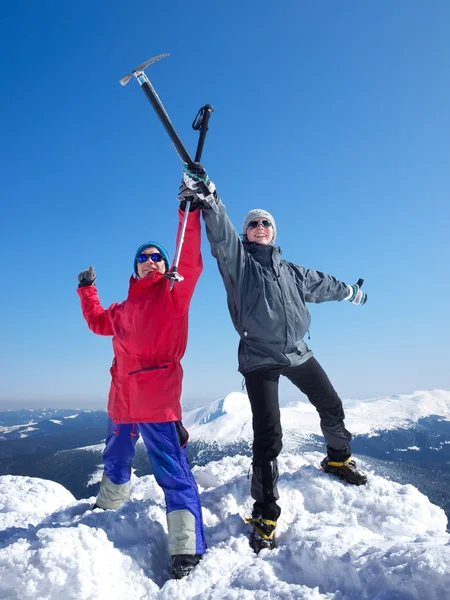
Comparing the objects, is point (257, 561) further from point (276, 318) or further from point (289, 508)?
point (276, 318)

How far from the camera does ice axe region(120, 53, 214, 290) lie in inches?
139

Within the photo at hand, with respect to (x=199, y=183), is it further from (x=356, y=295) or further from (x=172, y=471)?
(x=356, y=295)

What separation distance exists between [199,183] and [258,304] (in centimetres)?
154

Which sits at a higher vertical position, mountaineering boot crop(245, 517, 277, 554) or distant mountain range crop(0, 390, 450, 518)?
mountaineering boot crop(245, 517, 277, 554)

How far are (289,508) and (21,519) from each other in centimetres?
400

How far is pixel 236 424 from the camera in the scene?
159 meters

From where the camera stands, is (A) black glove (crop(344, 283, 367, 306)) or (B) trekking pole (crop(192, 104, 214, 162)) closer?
(B) trekking pole (crop(192, 104, 214, 162))

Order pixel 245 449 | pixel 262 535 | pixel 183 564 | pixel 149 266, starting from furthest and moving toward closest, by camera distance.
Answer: pixel 245 449
pixel 149 266
pixel 262 535
pixel 183 564

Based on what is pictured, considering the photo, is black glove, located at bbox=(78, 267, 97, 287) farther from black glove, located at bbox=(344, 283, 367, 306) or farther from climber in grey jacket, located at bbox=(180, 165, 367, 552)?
black glove, located at bbox=(344, 283, 367, 306)

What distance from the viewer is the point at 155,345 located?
3.75 m

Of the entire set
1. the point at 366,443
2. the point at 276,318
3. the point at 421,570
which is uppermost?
→ the point at 276,318

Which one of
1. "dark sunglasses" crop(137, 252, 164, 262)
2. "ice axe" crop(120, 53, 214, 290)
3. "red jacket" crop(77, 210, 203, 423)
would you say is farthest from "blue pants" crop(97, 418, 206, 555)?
"dark sunglasses" crop(137, 252, 164, 262)

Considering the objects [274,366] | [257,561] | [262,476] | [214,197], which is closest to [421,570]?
[257,561]

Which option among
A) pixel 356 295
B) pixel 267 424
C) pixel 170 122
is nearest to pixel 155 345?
pixel 267 424
